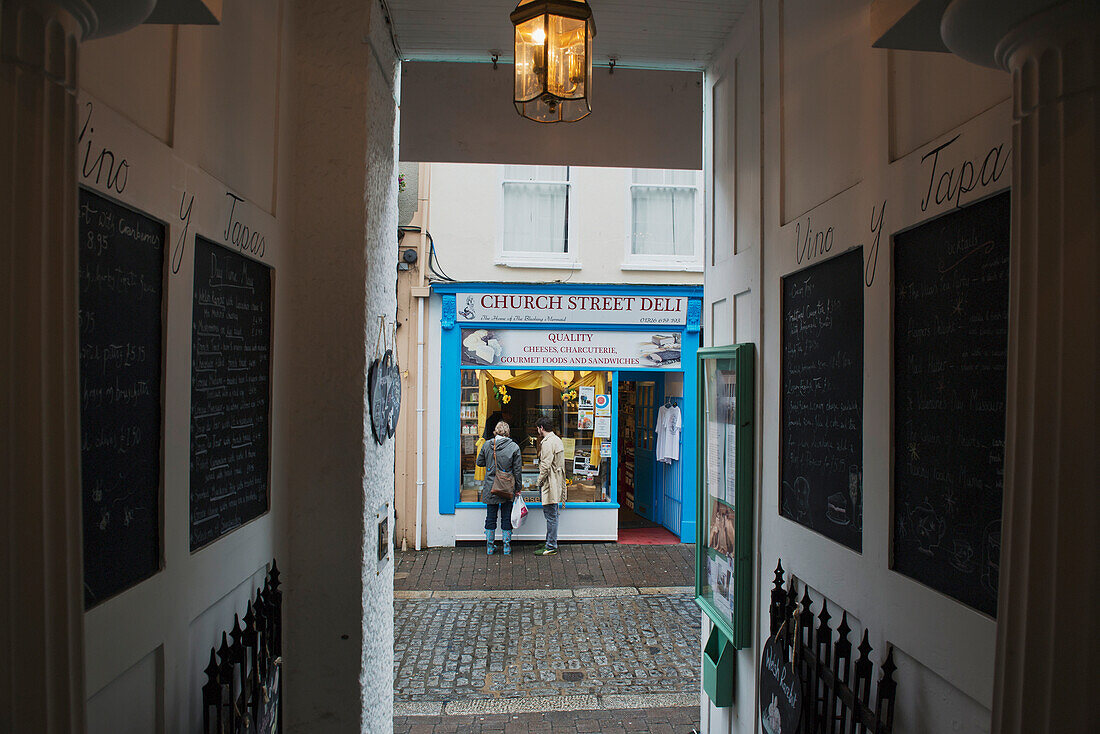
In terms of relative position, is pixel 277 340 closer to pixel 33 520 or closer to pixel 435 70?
pixel 33 520

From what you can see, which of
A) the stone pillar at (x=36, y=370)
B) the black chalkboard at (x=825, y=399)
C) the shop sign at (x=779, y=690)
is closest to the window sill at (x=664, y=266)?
the black chalkboard at (x=825, y=399)

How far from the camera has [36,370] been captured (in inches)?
41.6

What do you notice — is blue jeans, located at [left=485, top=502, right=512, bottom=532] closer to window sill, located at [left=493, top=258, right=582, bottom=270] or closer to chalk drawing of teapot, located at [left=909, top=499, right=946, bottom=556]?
window sill, located at [left=493, top=258, right=582, bottom=270]

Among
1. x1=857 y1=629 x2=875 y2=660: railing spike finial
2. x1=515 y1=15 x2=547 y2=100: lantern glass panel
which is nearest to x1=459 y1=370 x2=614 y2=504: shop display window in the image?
x1=515 y1=15 x2=547 y2=100: lantern glass panel

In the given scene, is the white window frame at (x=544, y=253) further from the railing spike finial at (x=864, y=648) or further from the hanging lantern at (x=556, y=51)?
the railing spike finial at (x=864, y=648)

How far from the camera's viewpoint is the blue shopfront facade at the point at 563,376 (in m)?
9.23

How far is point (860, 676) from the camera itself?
7.25 feet

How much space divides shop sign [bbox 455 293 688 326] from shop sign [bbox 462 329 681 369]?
175 millimetres

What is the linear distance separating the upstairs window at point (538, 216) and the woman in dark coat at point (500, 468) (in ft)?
8.62

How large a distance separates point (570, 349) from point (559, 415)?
3.21 ft

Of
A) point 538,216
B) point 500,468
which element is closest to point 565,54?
point 500,468

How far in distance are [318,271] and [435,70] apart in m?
2.57

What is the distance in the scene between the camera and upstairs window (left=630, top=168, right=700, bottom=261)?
9641 mm

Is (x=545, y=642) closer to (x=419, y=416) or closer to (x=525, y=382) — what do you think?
(x=419, y=416)
